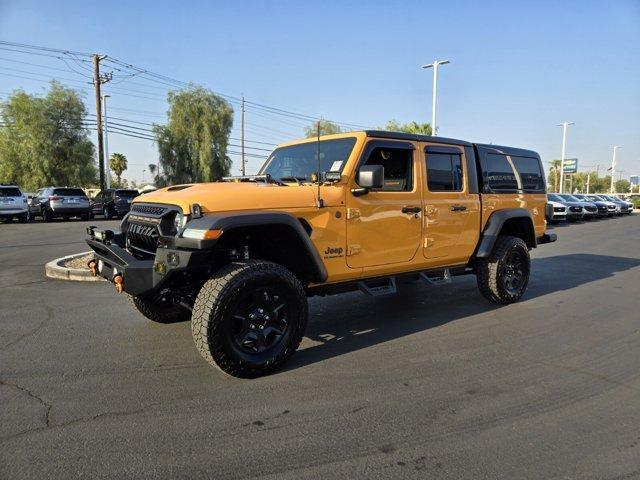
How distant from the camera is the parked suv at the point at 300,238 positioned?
3689 millimetres

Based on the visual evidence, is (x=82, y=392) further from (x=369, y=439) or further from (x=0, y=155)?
(x=0, y=155)

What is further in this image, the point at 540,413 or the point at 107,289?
the point at 107,289

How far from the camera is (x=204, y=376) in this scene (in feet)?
12.7

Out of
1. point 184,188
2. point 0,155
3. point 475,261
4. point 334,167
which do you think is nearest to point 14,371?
point 184,188

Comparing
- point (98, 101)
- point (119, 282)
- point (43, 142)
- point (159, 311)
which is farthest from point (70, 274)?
point (43, 142)

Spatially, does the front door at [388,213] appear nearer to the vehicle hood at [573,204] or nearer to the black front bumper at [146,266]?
the black front bumper at [146,266]

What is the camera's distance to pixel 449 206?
545cm

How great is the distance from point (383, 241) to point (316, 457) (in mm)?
2466

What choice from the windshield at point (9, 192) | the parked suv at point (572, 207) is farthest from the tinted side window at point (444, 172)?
the parked suv at point (572, 207)

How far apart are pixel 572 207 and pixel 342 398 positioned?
2602 cm

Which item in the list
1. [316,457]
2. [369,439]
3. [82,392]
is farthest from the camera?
[82,392]

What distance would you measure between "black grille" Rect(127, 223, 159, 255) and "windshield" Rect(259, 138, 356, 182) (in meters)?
1.44

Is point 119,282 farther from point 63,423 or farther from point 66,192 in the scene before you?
point 66,192

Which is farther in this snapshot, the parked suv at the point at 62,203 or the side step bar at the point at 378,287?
the parked suv at the point at 62,203
